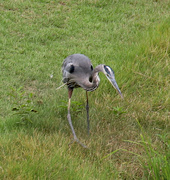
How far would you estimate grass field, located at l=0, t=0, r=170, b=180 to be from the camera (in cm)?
343

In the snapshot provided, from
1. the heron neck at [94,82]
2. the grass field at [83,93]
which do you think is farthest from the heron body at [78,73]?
the grass field at [83,93]

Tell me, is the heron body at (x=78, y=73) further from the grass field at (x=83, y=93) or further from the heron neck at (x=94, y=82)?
the grass field at (x=83, y=93)

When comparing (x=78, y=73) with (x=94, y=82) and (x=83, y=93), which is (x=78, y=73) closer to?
(x=94, y=82)

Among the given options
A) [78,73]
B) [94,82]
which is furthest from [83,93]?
[94,82]

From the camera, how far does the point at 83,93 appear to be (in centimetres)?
519

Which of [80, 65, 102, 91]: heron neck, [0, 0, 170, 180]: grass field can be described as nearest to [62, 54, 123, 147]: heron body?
[80, 65, 102, 91]: heron neck

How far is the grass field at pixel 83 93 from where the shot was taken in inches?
135

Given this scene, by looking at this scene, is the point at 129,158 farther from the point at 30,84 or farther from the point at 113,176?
the point at 30,84

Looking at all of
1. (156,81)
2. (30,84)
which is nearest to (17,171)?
(30,84)

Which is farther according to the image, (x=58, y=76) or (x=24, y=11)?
(x=24, y=11)

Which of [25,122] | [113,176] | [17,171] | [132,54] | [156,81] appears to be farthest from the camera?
[132,54]

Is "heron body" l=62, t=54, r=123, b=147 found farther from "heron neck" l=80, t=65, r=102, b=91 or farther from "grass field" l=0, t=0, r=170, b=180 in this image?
"grass field" l=0, t=0, r=170, b=180

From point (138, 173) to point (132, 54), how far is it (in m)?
2.83

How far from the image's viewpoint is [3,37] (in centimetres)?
700
